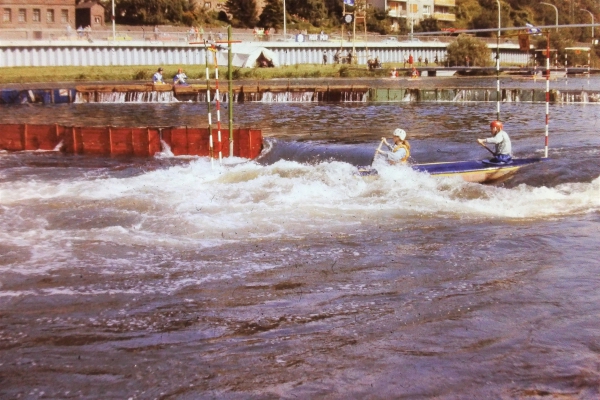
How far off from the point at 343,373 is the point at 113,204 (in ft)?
32.1

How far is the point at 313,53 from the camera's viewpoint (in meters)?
83.6

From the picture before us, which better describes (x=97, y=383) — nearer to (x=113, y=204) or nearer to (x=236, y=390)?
(x=236, y=390)

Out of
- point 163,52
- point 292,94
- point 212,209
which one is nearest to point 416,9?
point 163,52

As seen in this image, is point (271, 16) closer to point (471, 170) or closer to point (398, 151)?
point (398, 151)

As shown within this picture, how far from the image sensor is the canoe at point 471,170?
1756 centimetres

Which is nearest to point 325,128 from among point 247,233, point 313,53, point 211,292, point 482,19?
point 247,233

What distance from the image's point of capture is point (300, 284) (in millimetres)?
10133

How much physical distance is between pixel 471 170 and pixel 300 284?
887 centimetres

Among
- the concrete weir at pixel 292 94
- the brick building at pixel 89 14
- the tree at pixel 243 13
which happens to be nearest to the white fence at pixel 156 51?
the tree at pixel 243 13

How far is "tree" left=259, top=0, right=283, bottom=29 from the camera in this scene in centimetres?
9650

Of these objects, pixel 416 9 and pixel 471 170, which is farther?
pixel 416 9

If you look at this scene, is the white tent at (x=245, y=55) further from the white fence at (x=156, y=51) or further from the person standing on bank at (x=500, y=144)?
the person standing on bank at (x=500, y=144)

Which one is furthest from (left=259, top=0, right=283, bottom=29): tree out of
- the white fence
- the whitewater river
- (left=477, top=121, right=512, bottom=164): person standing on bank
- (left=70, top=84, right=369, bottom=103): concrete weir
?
(left=477, top=121, right=512, bottom=164): person standing on bank

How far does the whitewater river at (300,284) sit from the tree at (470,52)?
70.3 meters
